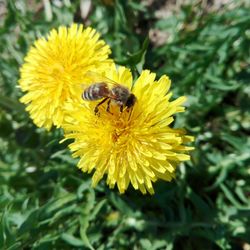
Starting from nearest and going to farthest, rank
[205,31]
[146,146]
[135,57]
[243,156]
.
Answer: [146,146] < [135,57] < [243,156] < [205,31]

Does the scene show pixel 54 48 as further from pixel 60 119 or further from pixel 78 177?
pixel 78 177

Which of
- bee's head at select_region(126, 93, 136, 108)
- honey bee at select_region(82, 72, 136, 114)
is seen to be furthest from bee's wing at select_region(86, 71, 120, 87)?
bee's head at select_region(126, 93, 136, 108)

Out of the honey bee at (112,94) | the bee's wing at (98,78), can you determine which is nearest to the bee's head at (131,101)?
the honey bee at (112,94)

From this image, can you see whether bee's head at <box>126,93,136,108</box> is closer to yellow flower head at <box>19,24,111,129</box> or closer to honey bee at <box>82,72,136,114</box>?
honey bee at <box>82,72,136,114</box>

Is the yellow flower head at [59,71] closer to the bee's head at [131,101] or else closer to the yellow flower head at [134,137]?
the yellow flower head at [134,137]

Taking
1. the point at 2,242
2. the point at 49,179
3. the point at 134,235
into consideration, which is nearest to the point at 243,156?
the point at 134,235

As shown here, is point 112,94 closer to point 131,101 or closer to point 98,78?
point 131,101
